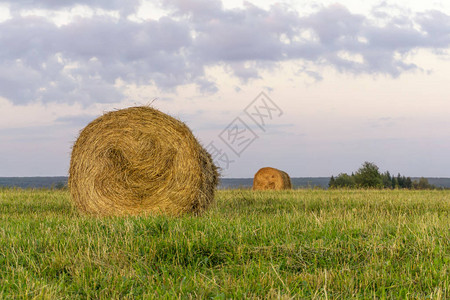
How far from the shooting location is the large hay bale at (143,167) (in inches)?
349

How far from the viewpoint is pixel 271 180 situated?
2069 cm

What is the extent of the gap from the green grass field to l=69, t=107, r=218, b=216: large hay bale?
2.19m

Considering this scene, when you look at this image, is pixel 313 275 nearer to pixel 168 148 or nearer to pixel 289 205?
pixel 168 148

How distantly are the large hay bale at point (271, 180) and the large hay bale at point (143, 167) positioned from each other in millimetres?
11451

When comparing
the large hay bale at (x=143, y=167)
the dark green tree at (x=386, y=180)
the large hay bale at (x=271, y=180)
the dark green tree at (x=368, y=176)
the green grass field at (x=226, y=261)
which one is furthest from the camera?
the dark green tree at (x=386, y=180)

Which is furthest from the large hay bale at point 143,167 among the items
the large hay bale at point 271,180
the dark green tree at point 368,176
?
the dark green tree at point 368,176

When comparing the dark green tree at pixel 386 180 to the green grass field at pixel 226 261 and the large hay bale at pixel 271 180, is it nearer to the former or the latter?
the large hay bale at pixel 271 180

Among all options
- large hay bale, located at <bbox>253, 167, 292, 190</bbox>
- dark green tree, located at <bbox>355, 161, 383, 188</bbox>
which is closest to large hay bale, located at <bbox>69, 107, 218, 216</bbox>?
large hay bale, located at <bbox>253, 167, 292, 190</bbox>

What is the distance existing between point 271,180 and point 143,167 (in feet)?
40.8

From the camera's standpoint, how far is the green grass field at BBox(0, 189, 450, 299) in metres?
3.90

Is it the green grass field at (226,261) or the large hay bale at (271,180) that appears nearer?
the green grass field at (226,261)

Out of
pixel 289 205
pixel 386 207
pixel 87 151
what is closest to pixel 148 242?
pixel 87 151

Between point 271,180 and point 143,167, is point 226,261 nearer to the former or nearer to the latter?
point 143,167

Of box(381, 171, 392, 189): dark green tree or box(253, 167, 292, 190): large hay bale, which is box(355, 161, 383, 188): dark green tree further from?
box(253, 167, 292, 190): large hay bale
